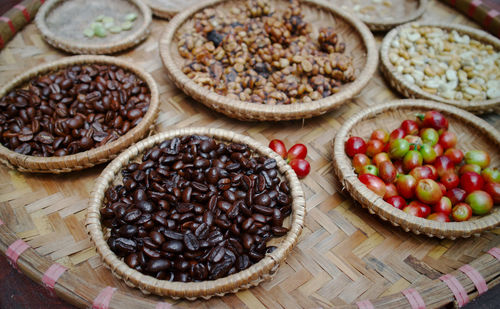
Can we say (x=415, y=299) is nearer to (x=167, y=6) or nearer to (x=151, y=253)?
(x=151, y=253)

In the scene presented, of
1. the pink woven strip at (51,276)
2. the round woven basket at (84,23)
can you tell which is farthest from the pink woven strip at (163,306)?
the round woven basket at (84,23)

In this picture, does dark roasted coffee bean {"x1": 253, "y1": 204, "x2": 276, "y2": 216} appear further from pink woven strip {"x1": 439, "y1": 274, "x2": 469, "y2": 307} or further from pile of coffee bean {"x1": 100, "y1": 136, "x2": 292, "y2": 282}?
pink woven strip {"x1": 439, "y1": 274, "x2": 469, "y2": 307}

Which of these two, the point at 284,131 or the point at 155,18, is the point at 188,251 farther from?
the point at 155,18

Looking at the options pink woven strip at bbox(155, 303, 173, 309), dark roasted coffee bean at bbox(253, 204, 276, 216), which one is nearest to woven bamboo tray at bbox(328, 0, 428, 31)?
dark roasted coffee bean at bbox(253, 204, 276, 216)

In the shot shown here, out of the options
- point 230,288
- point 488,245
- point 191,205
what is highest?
point 191,205

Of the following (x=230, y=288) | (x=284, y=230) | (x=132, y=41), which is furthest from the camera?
(x=132, y=41)

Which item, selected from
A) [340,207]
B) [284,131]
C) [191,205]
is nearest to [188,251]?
[191,205]

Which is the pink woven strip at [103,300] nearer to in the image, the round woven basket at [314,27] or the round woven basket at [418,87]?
the round woven basket at [314,27]
